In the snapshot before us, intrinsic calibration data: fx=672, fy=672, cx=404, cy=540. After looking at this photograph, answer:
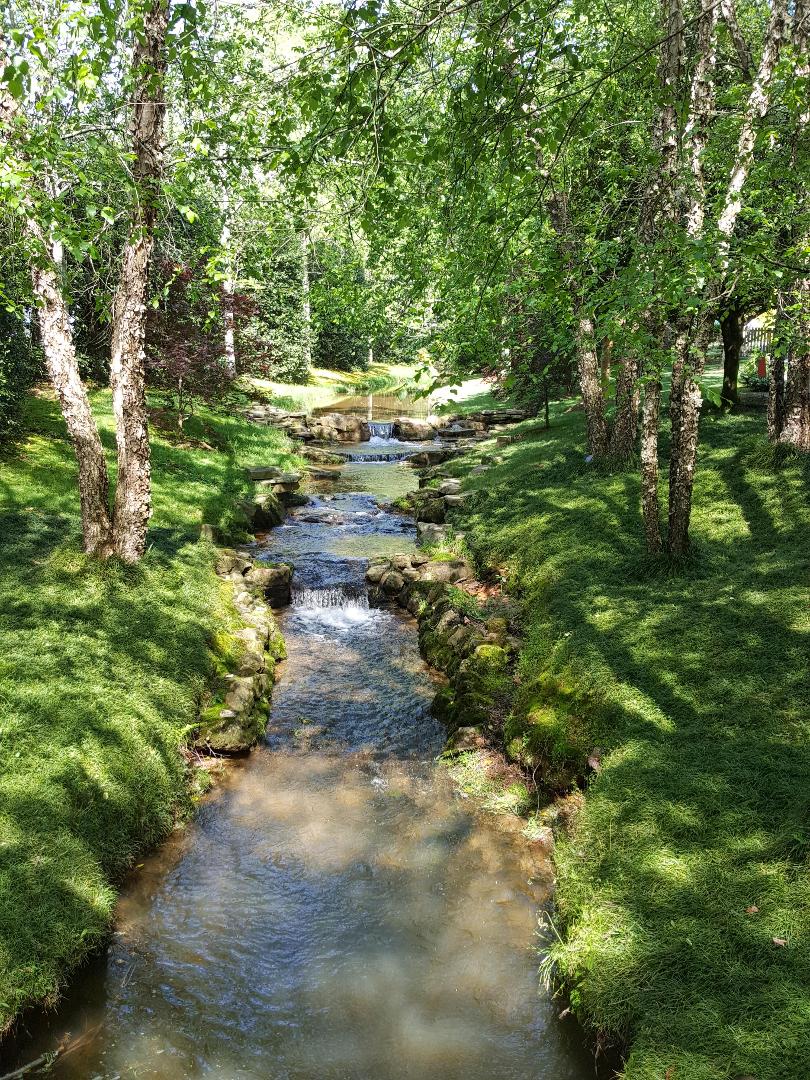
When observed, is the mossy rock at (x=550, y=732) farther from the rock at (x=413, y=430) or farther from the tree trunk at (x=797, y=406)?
the rock at (x=413, y=430)

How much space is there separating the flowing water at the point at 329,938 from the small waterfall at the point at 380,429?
69.3 ft

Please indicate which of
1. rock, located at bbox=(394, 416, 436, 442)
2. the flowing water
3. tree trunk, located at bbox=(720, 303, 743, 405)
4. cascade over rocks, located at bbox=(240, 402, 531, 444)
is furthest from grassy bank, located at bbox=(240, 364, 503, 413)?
the flowing water

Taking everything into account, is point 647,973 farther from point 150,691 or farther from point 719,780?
point 150,691

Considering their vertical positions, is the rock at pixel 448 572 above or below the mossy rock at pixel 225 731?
above

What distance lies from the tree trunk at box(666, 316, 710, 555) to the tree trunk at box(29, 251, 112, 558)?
7.22 meters

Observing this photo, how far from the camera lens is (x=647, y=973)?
4250mm

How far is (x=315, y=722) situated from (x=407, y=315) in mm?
4953

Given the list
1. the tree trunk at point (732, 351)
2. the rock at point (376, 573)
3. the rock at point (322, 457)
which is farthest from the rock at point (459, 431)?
the rock at point (376, 573)

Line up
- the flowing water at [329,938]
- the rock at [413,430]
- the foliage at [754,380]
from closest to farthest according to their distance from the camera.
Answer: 1. the flowing water at [329,938]
2. the foliage at [754,380]
3. the rock at [413,430]

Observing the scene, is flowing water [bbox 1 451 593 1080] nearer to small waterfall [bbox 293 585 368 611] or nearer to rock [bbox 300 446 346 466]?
small waterfall [bbox 293 585 368 611]

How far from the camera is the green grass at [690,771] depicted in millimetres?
3951

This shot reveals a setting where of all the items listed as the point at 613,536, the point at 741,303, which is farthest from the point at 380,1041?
the point at 741,303

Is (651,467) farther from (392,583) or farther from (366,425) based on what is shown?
(366,425)

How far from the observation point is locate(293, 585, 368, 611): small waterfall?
1176 centimetres
